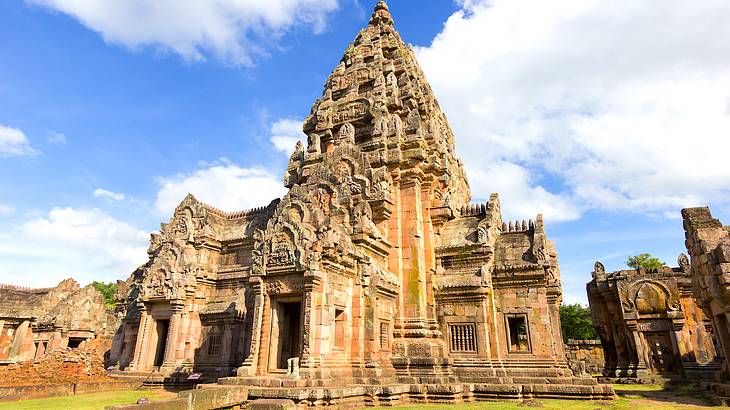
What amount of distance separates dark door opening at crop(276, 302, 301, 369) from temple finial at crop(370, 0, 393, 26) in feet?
64.8

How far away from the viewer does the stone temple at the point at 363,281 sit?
12758 millimetres

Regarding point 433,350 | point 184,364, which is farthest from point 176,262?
point 433,350

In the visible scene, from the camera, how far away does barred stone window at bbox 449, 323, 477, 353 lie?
51.9 feet

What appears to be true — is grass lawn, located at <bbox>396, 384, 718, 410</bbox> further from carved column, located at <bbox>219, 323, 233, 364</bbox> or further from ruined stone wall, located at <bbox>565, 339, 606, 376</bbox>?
ruined stone wall, located at <bbox>565, 339, 606, 376</bbox>

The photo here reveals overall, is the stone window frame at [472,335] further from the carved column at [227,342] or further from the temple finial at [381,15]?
the temple finial at [381,15]

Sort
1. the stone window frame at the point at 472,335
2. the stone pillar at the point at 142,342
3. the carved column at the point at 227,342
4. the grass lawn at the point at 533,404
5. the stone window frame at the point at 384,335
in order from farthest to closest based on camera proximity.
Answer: the stone pillar at the point at 142,342
the carved column at the point at 227,342
the stone window frame at the point at 472,335
the stone window frame at the point at 384,335
the grass lawn at the point at 533,404

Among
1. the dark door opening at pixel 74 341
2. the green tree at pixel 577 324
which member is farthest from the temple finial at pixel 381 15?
the green tree at pixel 577 324

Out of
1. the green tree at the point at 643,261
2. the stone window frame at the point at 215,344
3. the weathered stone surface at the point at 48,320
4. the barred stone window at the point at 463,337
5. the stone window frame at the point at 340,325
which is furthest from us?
the green tree at the point at 643,261

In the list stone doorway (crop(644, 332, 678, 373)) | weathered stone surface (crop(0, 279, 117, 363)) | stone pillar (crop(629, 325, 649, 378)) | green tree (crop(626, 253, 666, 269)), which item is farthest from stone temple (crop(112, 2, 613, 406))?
green tree (crop(626, 253, 666, 269))

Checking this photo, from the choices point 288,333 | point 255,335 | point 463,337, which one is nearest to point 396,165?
point 463,337

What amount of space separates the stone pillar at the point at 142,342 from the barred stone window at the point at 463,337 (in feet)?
44.3

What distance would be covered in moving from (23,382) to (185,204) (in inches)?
375

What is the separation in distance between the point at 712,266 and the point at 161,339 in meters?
22.0

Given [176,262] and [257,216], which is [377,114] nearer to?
[257,216]
